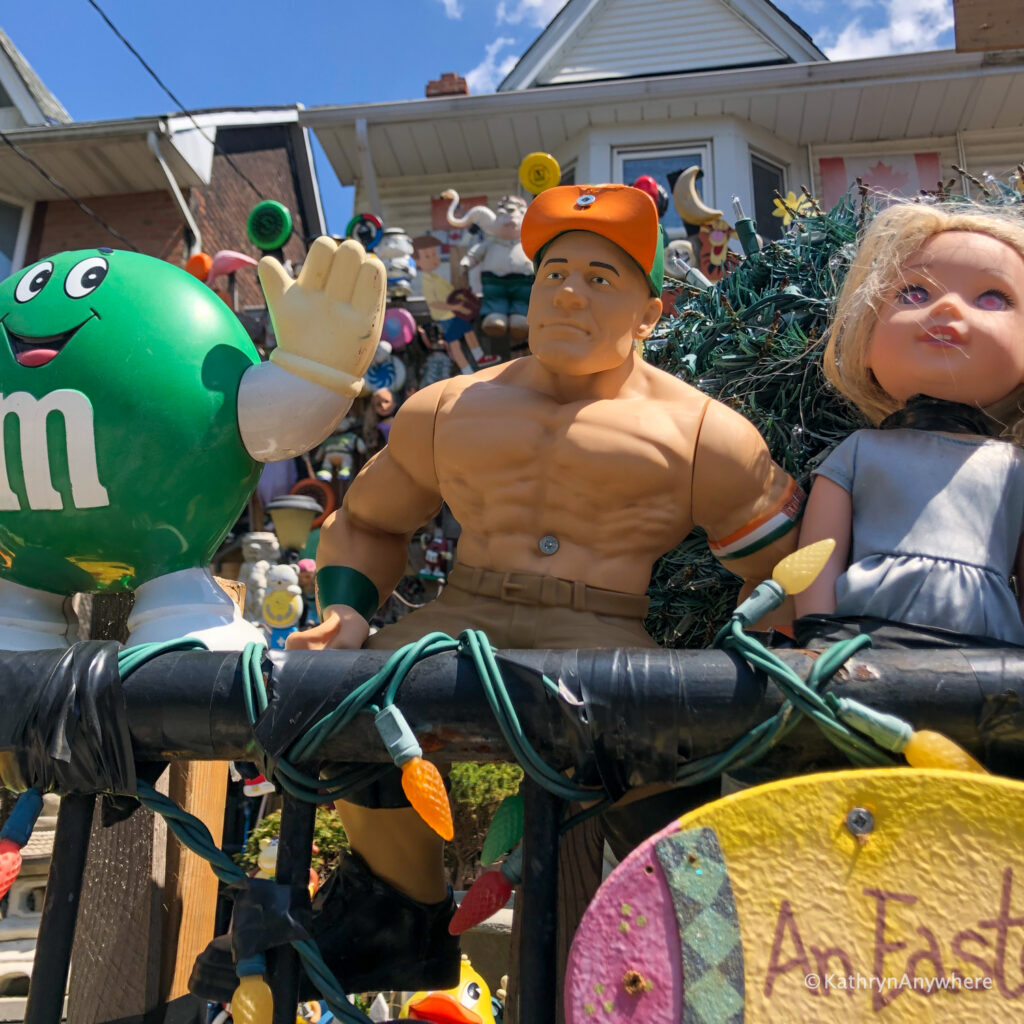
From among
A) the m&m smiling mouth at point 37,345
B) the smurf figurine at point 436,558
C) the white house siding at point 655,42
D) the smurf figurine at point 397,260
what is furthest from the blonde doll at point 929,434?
the white house siding at point 655,42

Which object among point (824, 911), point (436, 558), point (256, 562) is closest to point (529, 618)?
point (824, 911)

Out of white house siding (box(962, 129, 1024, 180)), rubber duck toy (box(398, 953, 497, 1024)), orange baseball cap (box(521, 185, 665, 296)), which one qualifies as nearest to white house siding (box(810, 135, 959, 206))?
white house siding (box(962, 129, 1024, 180))

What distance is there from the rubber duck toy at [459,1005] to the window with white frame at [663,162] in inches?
241

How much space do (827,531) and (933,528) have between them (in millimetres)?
149

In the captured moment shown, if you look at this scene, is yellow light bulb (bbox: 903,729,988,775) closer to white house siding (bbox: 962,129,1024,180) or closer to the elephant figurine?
the elephant figurine

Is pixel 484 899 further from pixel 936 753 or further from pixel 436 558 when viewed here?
pixel 436 558

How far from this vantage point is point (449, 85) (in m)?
8.30

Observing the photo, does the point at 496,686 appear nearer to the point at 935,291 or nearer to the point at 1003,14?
the point at 935,291

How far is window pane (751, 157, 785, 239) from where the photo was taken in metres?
7.28

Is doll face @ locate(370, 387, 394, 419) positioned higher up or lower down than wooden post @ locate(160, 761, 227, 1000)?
higher up

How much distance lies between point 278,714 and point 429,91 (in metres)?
8.20

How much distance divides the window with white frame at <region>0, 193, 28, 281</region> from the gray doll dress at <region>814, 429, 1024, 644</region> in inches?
348

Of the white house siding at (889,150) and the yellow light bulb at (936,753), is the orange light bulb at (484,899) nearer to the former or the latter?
the yellow light bulb at (936,753)

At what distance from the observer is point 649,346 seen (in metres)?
2.17
